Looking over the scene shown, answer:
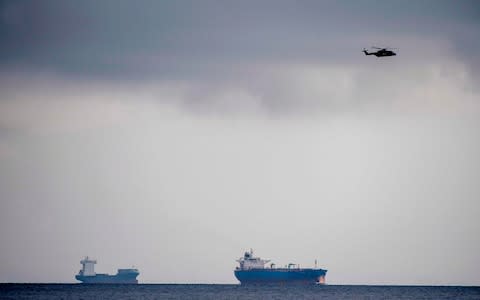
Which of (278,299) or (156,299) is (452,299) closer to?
(278,299)

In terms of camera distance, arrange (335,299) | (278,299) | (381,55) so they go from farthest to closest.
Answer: (335,299) < (278,299) < (381,55)

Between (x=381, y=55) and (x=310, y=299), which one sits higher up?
(x=381, y=55)

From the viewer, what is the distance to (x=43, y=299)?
15675cm

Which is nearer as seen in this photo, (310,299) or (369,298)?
(310,299)

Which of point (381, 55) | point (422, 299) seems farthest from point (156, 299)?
point (381, 55)

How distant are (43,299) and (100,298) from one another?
10.3m

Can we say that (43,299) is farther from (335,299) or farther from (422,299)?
(422,299)

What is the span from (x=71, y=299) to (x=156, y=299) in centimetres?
1447

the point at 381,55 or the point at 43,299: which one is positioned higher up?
the point at 381,55

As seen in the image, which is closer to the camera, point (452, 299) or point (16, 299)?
point (16, 299)

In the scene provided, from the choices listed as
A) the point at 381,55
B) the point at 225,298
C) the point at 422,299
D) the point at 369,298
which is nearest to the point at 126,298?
the point at 225,298

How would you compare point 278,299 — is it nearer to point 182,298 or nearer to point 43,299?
point 182,298

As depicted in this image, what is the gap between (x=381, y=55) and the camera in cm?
8738

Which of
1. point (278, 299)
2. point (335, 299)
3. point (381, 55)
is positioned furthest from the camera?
point (335, 299)
